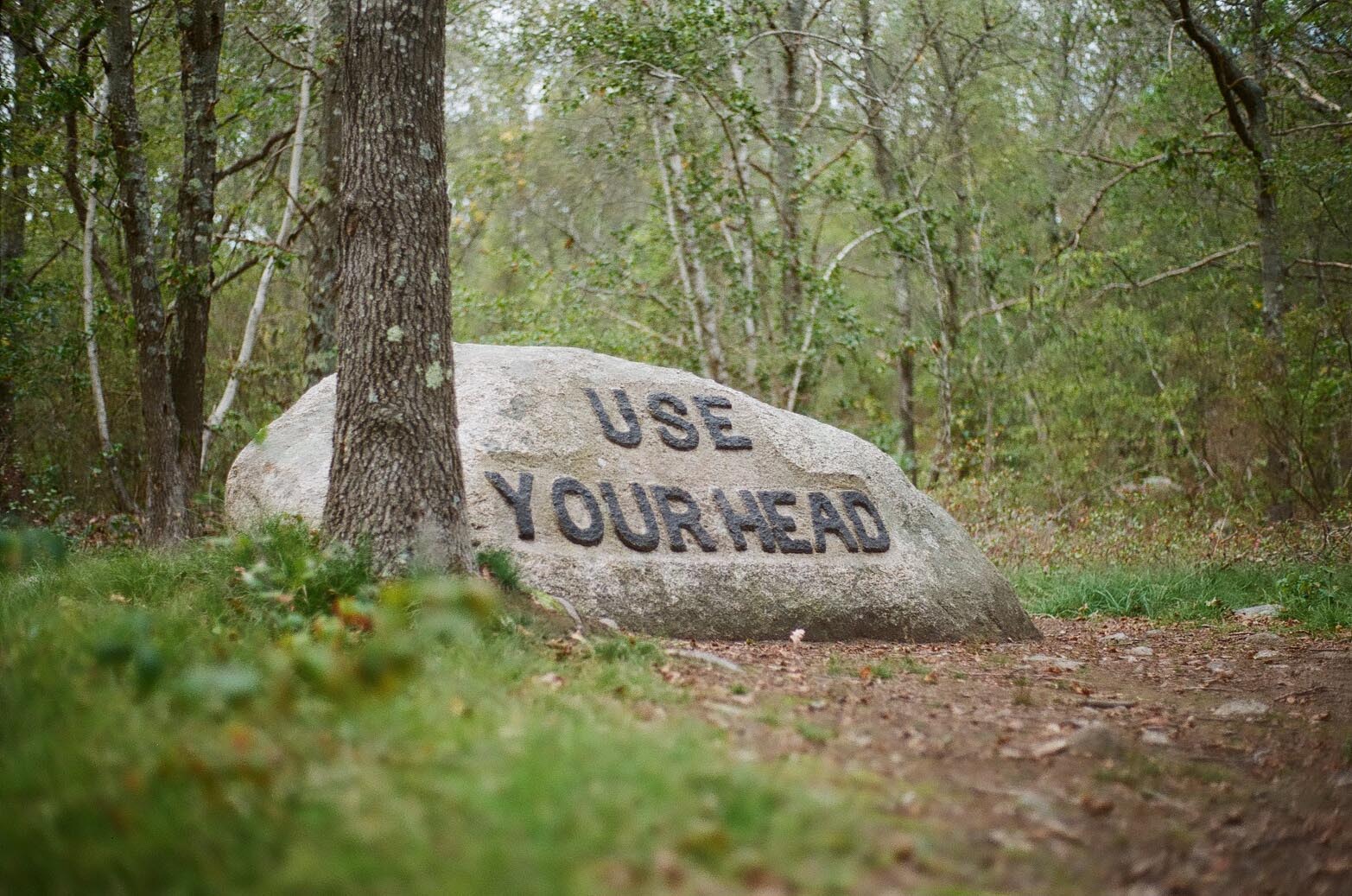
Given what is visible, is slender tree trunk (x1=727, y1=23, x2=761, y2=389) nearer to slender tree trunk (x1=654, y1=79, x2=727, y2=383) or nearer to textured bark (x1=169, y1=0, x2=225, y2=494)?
slender tree trunk (x1=654, y1=79, x2=727, y2=383)

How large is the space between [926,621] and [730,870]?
4.90 m

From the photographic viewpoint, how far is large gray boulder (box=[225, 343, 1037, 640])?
6.40 meters

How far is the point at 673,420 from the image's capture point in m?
7.46

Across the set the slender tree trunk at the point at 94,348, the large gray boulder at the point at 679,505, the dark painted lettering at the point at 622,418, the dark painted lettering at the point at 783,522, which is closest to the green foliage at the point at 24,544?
the large gray boulder at the point at 679,505

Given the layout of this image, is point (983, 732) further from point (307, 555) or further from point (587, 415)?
point (587, 415)

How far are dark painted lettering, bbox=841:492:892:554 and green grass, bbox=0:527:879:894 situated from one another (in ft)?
12.7

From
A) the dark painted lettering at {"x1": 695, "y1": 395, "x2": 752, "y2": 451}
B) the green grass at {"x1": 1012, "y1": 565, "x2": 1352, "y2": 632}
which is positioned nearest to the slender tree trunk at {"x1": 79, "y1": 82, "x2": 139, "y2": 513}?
the dark painted lettering at {"x1": 695, "y1": 395, "x2": 752, "y2": 451}

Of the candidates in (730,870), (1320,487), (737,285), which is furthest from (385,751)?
(1320,487)

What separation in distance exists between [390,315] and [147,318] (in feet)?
12.2

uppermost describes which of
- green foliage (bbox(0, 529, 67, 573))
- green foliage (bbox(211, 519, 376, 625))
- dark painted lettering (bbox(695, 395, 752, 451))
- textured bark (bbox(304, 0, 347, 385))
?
textured bark (bbox(304, 0, 347, 385))

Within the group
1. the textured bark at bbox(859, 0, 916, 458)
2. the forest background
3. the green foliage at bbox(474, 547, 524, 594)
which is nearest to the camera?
the green foliage at bbox(474, 547, 524, 594)

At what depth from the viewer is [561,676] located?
167 inches

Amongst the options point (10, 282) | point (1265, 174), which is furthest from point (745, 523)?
point (10, 282)

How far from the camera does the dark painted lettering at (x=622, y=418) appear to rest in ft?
23.5
